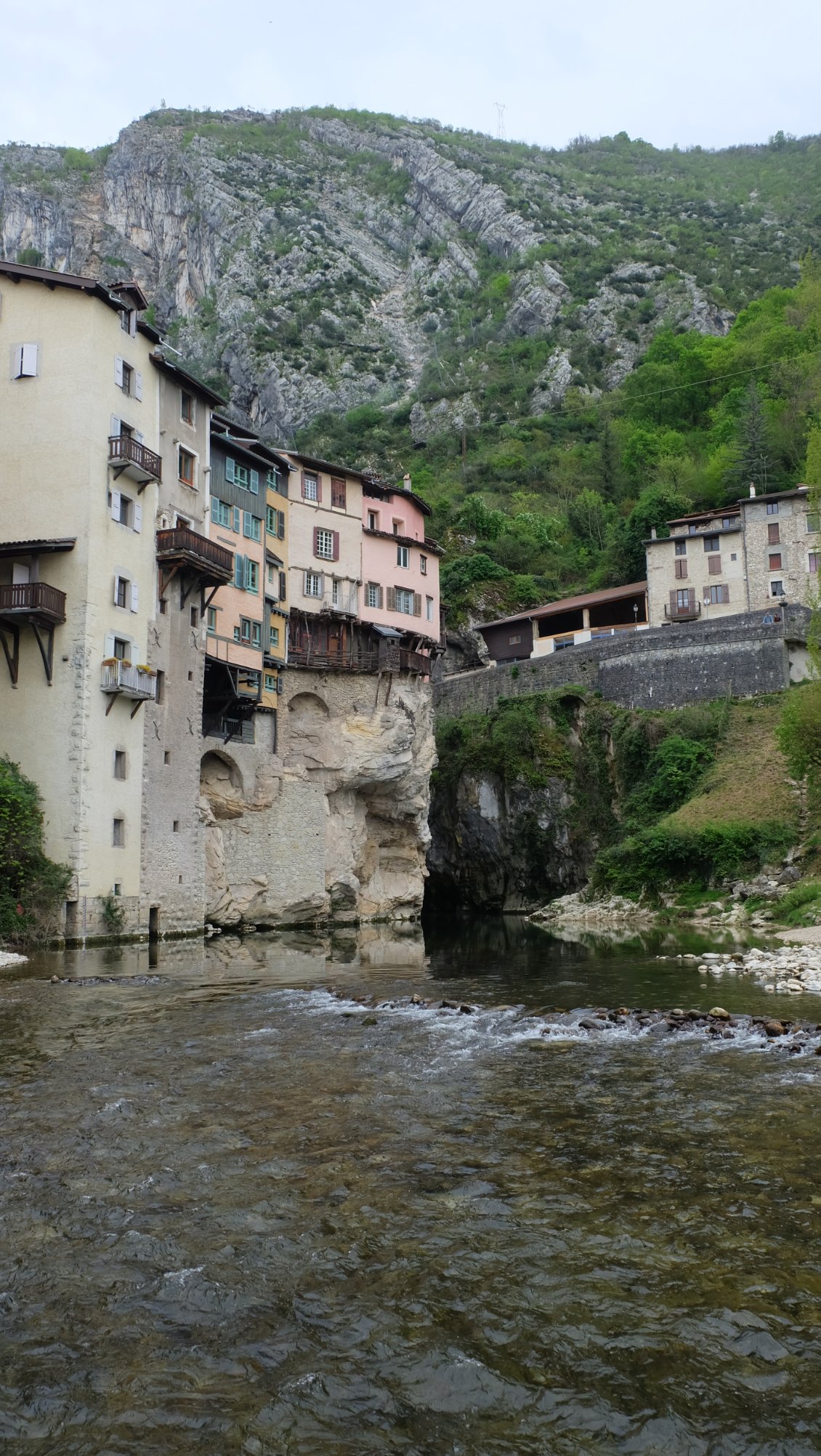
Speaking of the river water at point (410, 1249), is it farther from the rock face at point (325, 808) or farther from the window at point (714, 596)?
the window at point (714, 596)

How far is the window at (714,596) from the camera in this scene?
71.2m

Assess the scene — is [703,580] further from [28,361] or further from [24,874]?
[24,874]

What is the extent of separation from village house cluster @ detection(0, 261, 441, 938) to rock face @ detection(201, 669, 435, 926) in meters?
3.56

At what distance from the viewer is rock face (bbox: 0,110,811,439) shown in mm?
120062

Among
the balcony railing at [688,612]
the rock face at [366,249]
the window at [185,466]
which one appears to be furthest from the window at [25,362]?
the rock face at [366,249]

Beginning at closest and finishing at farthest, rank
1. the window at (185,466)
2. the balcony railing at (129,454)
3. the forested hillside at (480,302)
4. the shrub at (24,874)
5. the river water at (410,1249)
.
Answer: the river water at (410,1249)
the shrub at (24,874)
the balcony railing at (129,454)
the window at (185,466)
the forested hillside at (480,302)

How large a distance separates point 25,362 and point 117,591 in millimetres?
8294

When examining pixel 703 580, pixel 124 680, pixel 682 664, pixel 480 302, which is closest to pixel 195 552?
pixel 124 680

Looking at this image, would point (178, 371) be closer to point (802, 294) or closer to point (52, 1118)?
point (52, 1118)

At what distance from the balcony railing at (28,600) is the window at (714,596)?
1929 inches

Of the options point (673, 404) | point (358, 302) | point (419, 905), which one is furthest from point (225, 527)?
point (358, 302)

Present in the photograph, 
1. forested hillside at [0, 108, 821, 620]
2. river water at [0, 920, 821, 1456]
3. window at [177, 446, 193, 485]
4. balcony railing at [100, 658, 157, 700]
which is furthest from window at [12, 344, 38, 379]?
forested hillside at [0, 108, 821, 620]

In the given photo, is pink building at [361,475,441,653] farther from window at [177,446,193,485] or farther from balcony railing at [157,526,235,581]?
balcony railing at [157,526,235,581]

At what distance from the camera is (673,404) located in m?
103
